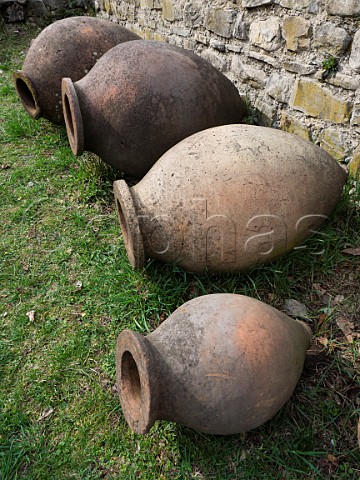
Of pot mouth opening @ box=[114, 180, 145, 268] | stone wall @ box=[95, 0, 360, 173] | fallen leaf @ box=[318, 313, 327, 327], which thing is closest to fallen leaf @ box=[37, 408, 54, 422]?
pot mouth opening @ box=[114, 180, 145, 268]

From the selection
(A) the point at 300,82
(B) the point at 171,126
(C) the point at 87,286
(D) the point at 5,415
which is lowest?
(D) the point at 5,415

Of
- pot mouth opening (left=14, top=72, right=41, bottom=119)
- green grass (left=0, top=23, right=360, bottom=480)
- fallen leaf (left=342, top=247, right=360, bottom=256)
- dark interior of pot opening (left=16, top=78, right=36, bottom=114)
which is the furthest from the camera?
dark interior of pot opening (left=16, top=78, right=36, bottom=114)

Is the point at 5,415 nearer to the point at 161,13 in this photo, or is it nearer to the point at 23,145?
the point at 23,145

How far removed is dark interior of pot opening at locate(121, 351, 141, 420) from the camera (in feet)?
5.75

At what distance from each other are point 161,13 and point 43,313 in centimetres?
355

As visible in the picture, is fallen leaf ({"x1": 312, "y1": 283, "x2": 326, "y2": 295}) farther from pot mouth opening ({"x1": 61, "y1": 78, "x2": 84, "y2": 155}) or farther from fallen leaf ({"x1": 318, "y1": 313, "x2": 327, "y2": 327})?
pot mouth opening ({"x1": 61, "y1": 78, "x2": 84, "y2": 155})

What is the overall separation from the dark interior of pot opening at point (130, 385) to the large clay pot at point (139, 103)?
1580 mm

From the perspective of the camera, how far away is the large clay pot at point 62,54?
3.68 meters

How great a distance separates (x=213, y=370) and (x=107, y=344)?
0.93 meters

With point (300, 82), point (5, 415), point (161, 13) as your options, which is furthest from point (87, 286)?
point (161, 13)

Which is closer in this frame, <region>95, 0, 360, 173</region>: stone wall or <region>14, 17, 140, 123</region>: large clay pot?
<region>95, 0, 360, 173</region>: stone wall

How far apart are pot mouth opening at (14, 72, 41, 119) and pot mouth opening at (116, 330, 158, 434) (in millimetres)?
2926

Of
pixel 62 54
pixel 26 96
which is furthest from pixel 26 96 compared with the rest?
pixel 62 54

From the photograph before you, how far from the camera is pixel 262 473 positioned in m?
1.80
